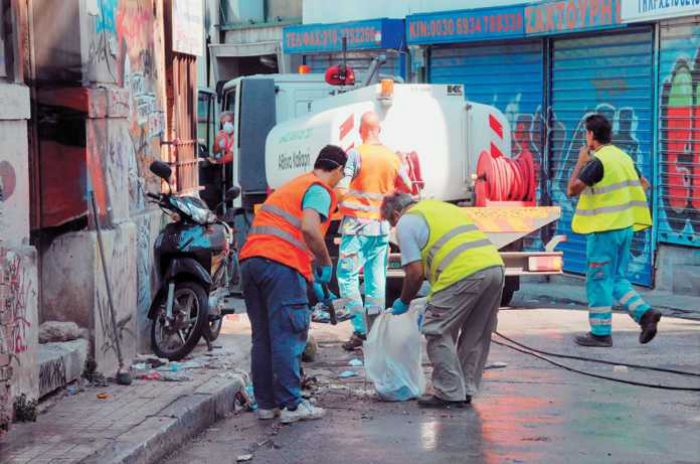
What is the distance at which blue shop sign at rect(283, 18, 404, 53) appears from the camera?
21.7 m

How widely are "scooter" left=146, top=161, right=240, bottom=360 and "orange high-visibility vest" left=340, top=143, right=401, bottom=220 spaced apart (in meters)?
1.10

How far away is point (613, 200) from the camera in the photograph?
1099 cm

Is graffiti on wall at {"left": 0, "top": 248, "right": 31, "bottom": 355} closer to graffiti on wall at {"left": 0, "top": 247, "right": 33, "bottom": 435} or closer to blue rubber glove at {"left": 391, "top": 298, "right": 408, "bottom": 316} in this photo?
graffiti on wall at {"left": 0, "top": 247, "right": 33, "bottom": 435}

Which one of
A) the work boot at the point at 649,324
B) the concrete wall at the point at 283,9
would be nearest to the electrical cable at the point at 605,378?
the work boot at the point at 649,324

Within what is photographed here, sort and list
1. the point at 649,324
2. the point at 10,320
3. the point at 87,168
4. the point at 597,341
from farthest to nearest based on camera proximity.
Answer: the point at 597,341, the point at 649,324, the point at 87,168, the point at 10,320

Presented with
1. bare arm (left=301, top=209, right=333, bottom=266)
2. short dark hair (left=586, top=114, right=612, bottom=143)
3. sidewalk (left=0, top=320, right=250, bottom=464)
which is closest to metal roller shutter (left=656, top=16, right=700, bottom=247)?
short dark hair (left=586, top=114, right=612, bottom=143)

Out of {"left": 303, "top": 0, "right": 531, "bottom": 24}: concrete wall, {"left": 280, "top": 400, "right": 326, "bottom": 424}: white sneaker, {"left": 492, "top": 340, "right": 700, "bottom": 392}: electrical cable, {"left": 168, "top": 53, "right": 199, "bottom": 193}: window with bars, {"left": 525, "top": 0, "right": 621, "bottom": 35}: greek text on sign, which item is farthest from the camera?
{"left": 303, "top": 0, "right": 531, "bottom": 24}: concrete wall

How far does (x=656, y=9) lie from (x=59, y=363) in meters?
8.62

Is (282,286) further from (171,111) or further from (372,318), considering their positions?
(171,111)

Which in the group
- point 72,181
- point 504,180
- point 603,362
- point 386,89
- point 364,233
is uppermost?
point 386,89

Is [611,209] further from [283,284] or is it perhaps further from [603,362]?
[283,284]

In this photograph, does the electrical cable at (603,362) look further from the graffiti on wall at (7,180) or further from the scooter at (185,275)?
the graffiti on wall at (7,180)

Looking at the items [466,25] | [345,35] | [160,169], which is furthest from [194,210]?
[345,35]

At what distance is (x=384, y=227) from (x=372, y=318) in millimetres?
Answer: 728
